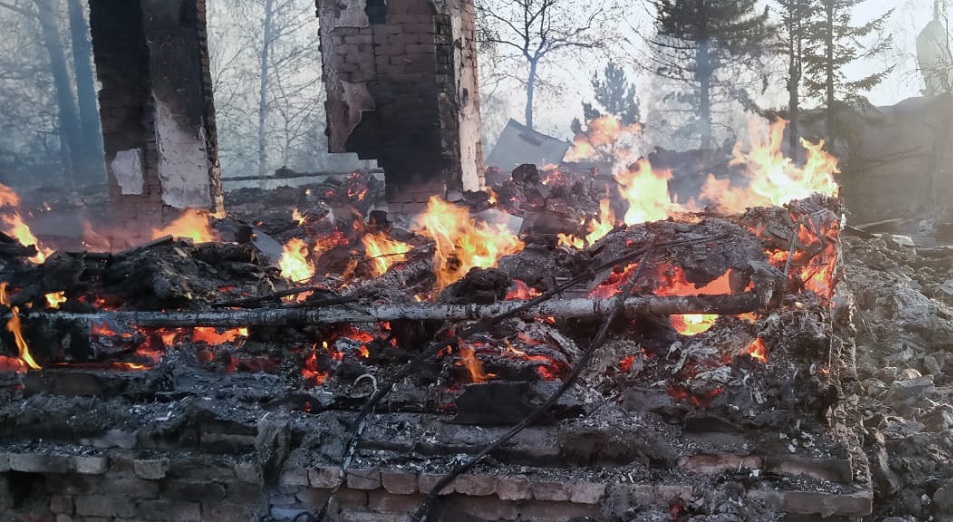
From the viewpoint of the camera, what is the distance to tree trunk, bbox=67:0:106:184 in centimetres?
2572

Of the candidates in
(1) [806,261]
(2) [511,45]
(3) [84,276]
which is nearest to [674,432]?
(1) [806,261]

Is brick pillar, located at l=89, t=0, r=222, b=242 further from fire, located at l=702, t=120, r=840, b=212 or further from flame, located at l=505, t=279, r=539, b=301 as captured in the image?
fire, located at l=702, t=120, r=840, b=212

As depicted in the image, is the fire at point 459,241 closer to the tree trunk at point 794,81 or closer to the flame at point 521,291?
the flame at point 521,291

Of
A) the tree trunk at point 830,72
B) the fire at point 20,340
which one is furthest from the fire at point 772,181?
the fire at point 20,340

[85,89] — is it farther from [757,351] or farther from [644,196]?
[757,351]

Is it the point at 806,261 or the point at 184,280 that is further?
the point at 184,280

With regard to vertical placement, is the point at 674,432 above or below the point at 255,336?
below

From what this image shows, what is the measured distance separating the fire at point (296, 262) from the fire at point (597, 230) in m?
2.59

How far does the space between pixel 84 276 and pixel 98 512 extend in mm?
2029

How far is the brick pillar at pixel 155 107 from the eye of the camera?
376 inches

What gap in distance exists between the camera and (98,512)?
4.07m

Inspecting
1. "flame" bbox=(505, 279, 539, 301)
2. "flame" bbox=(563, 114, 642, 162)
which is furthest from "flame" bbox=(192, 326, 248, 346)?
"flame" bbox=(563, 114, 642, 162)

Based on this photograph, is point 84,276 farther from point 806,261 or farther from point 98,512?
point 806,261

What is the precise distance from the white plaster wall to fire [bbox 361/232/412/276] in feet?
10.0
